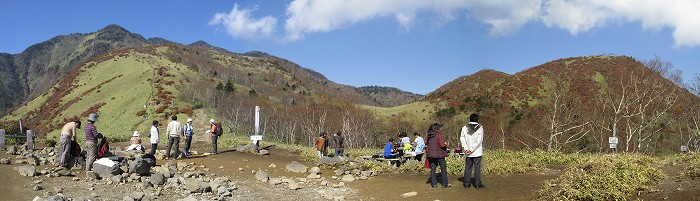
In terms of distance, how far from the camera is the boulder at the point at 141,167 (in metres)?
12.5

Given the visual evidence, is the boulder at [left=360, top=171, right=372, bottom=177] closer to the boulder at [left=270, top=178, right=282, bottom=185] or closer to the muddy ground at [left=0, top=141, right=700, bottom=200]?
the muddy ground at [left=0, top=141, right=700, bottom=200]

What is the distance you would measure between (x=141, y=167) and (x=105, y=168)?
0.95m

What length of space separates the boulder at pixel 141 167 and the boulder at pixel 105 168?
443 millimetres

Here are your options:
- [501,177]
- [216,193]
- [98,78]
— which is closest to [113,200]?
[216,193]

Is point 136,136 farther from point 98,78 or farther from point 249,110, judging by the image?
point 98,78

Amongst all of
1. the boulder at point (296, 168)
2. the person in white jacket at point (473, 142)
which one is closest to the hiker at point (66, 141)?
the boulder at point (296, 168)

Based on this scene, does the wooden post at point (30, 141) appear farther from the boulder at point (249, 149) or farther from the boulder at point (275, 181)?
the boulder at point (275, 181)

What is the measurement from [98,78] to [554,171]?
Result: 9228 cm

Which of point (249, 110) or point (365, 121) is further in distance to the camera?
point (365, 121)

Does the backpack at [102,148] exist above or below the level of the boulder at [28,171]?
above

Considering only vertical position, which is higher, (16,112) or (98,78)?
(98,78)

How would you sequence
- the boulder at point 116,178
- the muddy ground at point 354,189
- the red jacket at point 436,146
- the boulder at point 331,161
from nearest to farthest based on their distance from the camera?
the muddy ground at point 354,189, the red jacket at point 436,146, the boulder at point 116,178, the boulder at point 331,161

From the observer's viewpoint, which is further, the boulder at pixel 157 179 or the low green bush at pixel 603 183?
the boulder at pixel 157 179

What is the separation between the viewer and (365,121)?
6788 centimetres
